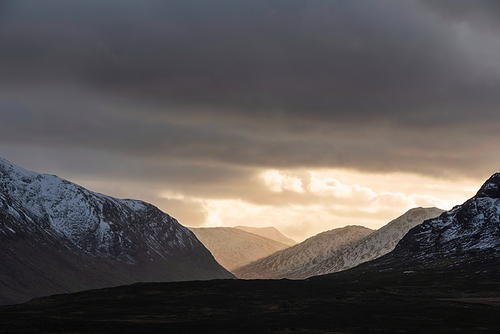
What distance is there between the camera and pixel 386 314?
129m

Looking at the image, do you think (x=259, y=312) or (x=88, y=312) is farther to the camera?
(x=88, y=312)

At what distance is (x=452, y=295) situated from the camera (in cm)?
18712

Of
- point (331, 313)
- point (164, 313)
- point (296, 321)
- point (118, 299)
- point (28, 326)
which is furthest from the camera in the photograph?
point (118, 299)

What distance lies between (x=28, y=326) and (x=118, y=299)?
232 feet

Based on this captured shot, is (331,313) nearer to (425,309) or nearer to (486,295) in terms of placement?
(425,309)

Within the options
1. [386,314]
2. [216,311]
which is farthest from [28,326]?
[386,314]

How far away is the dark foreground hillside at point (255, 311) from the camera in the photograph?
358ft

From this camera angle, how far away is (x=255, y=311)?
145 meters

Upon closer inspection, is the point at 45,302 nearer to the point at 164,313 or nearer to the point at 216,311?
the point at 164,313

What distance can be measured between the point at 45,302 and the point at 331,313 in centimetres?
10387

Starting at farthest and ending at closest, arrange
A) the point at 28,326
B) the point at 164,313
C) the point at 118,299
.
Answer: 1. the point at 118,299
2. the point at 164,313
3. the point at 28,326

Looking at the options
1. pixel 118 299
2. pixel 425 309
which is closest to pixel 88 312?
pixel 118 299

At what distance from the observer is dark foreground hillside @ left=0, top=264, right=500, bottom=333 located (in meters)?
109

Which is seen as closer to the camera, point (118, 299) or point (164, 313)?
point (164, 313)
